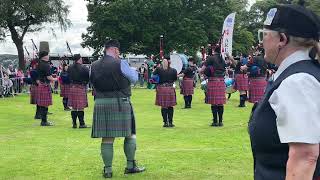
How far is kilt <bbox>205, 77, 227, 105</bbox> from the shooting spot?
11.6m

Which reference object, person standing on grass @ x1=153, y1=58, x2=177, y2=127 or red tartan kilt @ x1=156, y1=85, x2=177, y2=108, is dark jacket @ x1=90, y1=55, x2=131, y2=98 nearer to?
person standing on grass @ x1=153, y1=58, x2=177, y2=127

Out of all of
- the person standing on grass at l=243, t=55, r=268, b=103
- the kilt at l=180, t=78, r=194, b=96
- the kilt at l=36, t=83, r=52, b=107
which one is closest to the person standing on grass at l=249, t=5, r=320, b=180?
the kilt at l=36, t=83, r=52, b=107

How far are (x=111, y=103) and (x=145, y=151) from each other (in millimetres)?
2020

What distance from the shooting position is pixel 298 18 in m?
2.15

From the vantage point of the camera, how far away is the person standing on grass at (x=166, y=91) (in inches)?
470

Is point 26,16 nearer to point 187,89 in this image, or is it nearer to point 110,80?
point 187,89

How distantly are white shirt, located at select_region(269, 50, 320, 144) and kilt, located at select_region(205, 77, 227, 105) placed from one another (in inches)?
376

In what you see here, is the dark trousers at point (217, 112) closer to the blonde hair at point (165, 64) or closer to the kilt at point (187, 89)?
the blonde hair at point (165, 64)

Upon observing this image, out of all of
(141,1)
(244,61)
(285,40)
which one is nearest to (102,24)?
(141,1)

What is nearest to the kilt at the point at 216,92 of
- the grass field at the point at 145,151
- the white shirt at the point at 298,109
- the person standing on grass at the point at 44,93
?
the grass field at the point at 145,151

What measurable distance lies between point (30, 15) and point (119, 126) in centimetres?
3044

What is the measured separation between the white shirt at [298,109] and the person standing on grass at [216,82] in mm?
9370

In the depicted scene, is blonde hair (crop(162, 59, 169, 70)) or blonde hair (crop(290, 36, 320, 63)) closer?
blonde hair (crop(290, 36, 320, 63))

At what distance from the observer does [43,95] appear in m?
12.6
